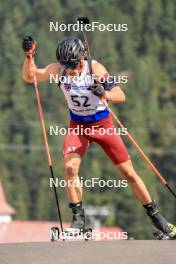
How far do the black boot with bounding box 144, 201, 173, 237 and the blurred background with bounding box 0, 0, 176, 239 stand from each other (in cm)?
6772

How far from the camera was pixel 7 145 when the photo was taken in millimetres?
110438

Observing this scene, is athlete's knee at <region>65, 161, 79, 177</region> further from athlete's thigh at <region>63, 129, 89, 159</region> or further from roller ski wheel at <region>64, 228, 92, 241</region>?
roller ski wheel at <region>64, 228, 92, 241</region>

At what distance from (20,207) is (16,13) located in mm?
50013

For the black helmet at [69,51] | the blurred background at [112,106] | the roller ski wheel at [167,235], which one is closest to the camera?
the black helmet at [69,51]

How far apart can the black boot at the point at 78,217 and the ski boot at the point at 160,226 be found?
2.74ft

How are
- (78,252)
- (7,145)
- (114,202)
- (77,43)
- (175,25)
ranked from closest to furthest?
(78,252)
(77,43)
(114,202)
(7,145)
(175,25)

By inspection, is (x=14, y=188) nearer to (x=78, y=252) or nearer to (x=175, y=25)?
(x=175, y=25)

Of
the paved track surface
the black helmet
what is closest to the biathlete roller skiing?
the black helmet

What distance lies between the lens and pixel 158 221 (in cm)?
1308

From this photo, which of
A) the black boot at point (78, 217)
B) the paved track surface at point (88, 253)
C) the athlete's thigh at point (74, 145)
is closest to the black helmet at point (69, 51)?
the athlete's thigh at point (74, 145)

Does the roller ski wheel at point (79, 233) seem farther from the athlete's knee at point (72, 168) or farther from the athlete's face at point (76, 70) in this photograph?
the athlete's face at point (76, 70)

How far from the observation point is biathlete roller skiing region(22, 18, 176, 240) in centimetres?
1234

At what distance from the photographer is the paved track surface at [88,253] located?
9969 millimetres

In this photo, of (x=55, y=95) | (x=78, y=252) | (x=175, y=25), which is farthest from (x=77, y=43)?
(x=175, y=25)
